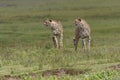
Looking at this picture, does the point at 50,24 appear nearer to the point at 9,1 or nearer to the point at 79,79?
the point at 79,79

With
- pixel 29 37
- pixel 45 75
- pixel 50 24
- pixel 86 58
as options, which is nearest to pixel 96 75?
pixel 45 75

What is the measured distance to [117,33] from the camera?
37.3 meters

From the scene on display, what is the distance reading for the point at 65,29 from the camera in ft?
139

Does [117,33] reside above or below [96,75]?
below

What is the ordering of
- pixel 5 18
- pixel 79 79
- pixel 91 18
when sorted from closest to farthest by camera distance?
1. pixel 79 79
2. pixel 91 18
3. pixel 5 18

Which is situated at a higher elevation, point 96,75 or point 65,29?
point 96,75

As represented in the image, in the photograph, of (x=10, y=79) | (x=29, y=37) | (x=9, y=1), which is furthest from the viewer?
(x=9, y=1)

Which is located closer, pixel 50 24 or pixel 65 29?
pixel 50 24

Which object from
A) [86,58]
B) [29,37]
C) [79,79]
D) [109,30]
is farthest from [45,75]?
[109,30]

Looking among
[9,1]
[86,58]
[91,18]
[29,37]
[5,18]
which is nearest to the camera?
[86,58]

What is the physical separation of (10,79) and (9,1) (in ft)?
271

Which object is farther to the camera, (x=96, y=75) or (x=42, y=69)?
(x=42, y=69)

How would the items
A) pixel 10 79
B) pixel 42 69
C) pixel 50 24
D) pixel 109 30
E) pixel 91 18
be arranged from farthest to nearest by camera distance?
pixel 91 18
pixel 109 30
pixel 50 24
pixel 42 69
pixel 10 79

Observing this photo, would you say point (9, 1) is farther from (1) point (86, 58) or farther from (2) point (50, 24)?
(1) point (86, 58)
